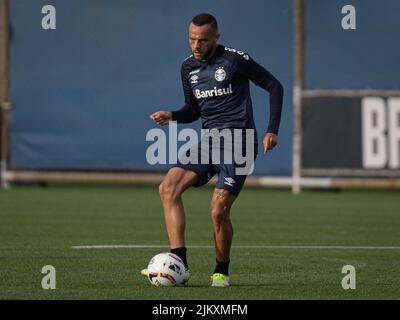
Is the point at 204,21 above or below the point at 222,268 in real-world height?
above

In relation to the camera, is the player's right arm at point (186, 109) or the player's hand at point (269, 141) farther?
the player's right arm at point (186, 109)

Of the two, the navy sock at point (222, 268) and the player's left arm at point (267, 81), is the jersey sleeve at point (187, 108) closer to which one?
the player's left arm at point (267, 81)

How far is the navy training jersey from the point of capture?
30.9 ft

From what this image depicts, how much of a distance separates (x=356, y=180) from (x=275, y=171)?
5.52 ft

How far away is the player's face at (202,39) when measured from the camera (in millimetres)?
9281

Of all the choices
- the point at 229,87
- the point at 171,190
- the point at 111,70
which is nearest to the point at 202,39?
the point at 229,87

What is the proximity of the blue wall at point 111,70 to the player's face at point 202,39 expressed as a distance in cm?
1272

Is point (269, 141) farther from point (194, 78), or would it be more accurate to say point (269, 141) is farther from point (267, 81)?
point (194, 78)

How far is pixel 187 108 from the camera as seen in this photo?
9.89 meters

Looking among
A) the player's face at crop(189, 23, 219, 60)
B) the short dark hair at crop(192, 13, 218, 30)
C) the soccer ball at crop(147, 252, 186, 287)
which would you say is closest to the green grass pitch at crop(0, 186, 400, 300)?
the soccer ball at crop(147, 252, 186, 287)

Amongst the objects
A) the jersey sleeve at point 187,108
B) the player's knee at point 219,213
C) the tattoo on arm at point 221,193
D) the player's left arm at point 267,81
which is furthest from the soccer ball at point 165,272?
the player's left arm at point 267,81

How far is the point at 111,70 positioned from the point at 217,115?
1341 cm

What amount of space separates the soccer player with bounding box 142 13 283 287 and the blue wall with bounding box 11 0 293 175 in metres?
12.6

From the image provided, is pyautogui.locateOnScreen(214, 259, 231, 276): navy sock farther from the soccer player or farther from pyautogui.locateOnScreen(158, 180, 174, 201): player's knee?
pyautogui.locateOnScreen(158, 180, 174, 201): player's knee
